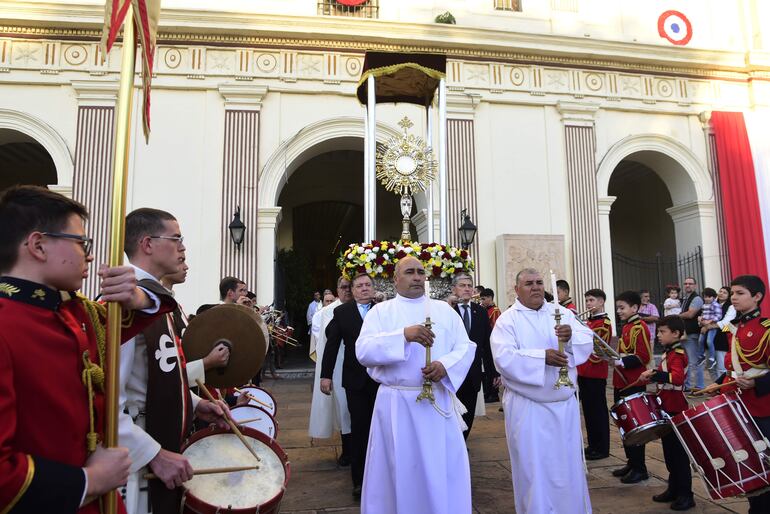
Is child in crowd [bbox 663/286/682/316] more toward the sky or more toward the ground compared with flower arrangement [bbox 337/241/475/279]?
more toward the ground

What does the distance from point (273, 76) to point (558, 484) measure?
35.1 feet

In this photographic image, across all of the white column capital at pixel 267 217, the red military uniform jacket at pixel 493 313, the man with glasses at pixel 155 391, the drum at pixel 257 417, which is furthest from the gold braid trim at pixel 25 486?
the white column capital at pixel 267 217

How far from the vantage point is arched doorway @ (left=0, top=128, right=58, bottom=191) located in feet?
47.2

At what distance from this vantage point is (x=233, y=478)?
7.64ft

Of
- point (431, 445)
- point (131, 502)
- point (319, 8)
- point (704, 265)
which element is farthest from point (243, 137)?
point (704, 265)

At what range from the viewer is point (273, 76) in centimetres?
1201

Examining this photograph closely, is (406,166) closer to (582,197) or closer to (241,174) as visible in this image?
(241,174)

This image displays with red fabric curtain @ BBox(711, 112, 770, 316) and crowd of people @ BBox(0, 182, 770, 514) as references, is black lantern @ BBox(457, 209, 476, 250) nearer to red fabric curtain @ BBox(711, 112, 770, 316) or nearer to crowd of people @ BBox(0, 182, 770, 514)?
crowd of people @ BBox(0, 182, 770, 514)

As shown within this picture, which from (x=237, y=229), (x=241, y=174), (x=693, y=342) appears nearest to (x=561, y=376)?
(x=693, y=342)

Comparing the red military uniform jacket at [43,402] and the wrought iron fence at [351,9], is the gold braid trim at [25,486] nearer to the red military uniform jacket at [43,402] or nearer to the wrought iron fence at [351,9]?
the red military uniform jacket at [43,402]

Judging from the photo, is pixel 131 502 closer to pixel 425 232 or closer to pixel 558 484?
pixel 558 484

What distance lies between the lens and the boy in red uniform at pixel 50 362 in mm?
1373

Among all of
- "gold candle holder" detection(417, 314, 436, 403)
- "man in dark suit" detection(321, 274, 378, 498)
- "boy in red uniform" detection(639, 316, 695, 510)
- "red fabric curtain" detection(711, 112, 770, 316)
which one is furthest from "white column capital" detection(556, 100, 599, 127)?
"gold candle holder" detection(417, 314, 436, 403)

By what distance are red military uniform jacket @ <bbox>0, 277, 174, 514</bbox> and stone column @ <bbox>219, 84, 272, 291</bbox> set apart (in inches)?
389
